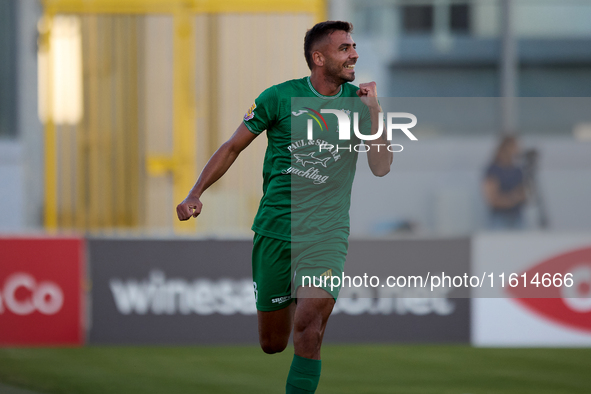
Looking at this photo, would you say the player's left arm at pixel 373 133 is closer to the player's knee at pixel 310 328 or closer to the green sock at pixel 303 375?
the player's knee at pixel 310 328

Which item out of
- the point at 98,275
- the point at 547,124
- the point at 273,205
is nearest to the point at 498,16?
the point at 547,124

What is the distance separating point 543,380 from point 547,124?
11.8 feet

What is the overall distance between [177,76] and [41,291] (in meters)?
3.17

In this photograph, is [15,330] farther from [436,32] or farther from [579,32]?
[579,32]

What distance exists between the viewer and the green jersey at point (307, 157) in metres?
3.95

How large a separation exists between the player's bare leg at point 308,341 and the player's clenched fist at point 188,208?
0.67 m

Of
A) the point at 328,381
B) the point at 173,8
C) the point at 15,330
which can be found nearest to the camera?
the point at 328,381

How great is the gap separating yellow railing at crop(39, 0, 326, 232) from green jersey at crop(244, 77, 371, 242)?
496 centimetres

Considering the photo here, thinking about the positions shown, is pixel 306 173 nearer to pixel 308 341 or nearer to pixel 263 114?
pixel 263 114

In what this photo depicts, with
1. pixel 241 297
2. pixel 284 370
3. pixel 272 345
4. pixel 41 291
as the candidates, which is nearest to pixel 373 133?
pixel 272 345

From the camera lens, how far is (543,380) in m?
5.67

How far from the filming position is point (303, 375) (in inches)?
145

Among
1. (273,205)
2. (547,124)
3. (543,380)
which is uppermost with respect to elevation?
(547,124)

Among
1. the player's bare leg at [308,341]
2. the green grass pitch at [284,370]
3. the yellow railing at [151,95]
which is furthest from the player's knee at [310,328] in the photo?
the yellow railing at [151,95]
